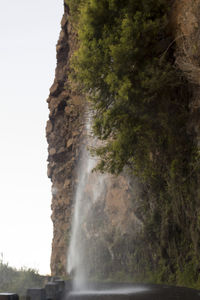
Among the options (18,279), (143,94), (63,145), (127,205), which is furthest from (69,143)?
(143,94)

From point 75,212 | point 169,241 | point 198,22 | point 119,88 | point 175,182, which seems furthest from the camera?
point 75,212

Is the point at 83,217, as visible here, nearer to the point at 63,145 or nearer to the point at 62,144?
the point at 63,145

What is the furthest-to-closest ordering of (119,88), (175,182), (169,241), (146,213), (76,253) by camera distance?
(76,253)
(146,213)
(169,241)
(175,182)
(119,88)

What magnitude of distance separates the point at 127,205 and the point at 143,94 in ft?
40.7

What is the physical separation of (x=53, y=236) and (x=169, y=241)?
2019 centimetres

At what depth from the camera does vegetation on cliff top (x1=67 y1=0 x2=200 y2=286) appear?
49.5ft

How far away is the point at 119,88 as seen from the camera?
15.0m

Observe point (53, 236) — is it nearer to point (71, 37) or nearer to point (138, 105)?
point (71, 37)

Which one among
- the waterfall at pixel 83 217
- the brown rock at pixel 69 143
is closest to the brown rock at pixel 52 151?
the brown rock at pixel 69 143

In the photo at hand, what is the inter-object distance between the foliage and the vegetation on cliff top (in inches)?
218

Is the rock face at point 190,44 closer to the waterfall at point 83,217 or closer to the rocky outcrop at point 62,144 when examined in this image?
the waterfall at point 83,217

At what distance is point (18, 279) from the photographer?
676 inches

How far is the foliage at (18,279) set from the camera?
52.5ft

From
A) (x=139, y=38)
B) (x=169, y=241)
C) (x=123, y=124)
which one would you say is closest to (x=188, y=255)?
(x=169, y=241)
